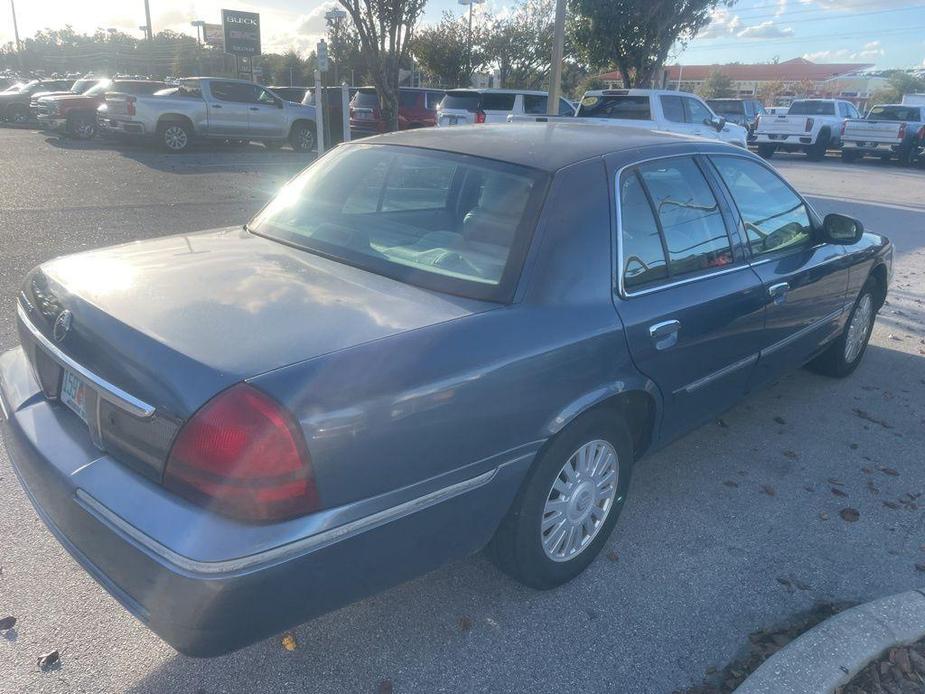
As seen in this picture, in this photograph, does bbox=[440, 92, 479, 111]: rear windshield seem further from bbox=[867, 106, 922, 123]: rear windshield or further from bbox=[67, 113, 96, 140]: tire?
bbox=[867, 106, 922, 123]: rear windshield

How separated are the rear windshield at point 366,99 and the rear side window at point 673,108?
25.1 feet

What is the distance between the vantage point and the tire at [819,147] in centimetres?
2331

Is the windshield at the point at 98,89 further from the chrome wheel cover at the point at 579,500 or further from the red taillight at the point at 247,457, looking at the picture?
the red taillight at the point at 247,457

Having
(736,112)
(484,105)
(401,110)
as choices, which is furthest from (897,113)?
(401,110)

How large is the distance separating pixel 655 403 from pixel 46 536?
2.56m

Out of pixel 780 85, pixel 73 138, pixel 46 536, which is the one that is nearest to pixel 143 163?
pixel 73 138

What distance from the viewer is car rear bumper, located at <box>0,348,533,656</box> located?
1.86 meters

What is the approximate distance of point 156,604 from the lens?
6.31ft

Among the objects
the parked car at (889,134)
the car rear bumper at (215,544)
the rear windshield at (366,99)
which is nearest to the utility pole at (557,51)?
the rear windshield at (366,99)

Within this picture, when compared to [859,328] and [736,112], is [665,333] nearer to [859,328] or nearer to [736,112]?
[859,328]

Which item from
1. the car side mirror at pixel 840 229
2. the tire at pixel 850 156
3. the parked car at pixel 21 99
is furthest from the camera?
the parked car at pixel 21 99

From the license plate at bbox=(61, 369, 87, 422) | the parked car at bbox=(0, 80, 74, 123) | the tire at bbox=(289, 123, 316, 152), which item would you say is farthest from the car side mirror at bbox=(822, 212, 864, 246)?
the parked car at bbox=(0, 80, 74, 123)

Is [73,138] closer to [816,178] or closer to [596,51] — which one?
[596,51]

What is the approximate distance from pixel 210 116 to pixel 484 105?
651cm
